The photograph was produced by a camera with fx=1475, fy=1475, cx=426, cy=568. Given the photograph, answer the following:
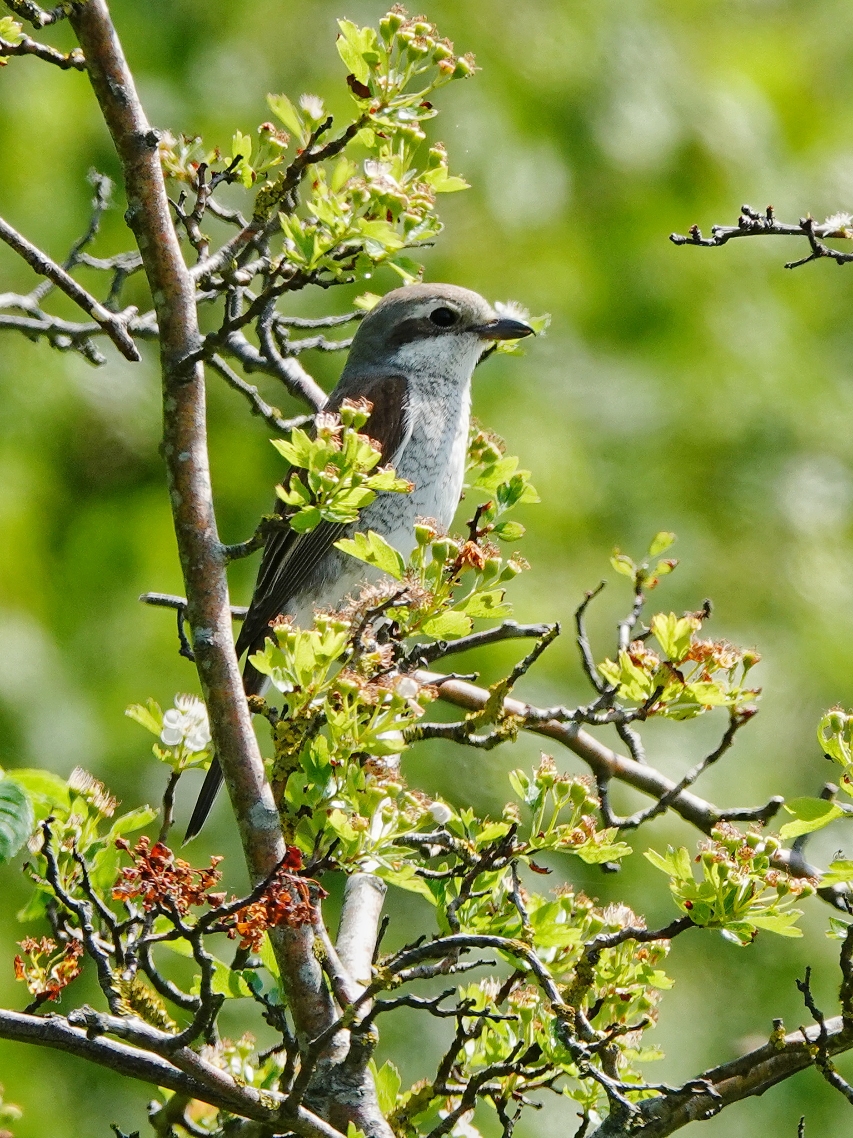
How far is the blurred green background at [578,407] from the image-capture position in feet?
19.4

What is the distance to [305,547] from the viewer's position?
129 inches

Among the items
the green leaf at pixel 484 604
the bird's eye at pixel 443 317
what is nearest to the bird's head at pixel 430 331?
the bird's eye at pixel 443 317

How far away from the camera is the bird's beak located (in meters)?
3.12

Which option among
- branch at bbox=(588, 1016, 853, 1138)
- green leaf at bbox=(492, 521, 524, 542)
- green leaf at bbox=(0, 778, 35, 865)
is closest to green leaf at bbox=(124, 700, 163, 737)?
green leaf at bbox=(0, 778, 35, 865)

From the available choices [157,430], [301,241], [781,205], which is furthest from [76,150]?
[301,241]

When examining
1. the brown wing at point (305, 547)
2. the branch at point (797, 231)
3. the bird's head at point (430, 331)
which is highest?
the bird's head at point (430, 331)

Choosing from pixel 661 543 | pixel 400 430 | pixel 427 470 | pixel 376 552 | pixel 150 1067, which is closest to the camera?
pixel 150 1067

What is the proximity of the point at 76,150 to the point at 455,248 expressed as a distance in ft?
7.08

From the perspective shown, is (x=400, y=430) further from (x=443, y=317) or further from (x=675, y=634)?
(x=675, y=634)

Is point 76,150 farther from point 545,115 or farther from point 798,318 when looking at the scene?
point 798,318

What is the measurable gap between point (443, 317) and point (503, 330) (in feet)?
1.15

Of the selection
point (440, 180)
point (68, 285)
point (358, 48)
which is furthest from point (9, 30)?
point (440, 180)

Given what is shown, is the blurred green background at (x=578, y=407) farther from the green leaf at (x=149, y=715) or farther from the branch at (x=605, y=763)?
the green leaf at (x=149, y=715)

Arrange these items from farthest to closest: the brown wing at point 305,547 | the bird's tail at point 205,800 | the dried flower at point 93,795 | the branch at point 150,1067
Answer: the brown wing at point 305,547 → the bird's tail at point 205,800 → the dried flower at point 93,795 → the branch at point 150,1067
